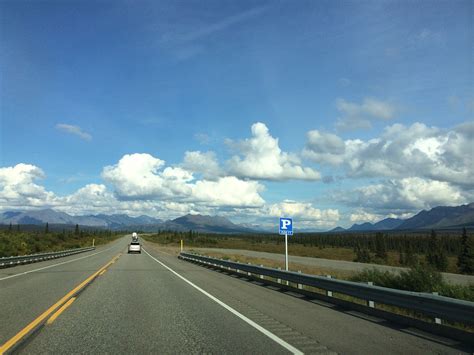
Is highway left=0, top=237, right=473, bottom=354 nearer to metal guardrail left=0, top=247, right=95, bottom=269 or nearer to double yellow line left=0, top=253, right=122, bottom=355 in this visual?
double yellow line left=0, top=253, right=122, bottom=355

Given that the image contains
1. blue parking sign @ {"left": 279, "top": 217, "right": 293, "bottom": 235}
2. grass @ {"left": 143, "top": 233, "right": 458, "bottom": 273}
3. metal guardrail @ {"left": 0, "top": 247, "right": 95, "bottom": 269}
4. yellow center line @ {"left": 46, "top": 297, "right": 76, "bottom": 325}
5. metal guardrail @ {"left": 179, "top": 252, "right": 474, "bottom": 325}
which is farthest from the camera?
grass @ {"left": 143, "top": 233, "right": 458, "bottom": 273}

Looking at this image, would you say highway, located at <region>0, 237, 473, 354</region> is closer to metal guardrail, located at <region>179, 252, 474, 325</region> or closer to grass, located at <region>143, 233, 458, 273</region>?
metal guardrail, located at <region>179, 252, 474, 325</region>

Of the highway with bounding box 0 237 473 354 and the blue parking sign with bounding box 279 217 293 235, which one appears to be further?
the blue parking sign with bounding box 279 217 293 235

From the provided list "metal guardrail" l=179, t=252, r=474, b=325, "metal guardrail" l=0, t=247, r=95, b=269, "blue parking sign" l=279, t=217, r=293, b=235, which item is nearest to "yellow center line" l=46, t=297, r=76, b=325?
"metal guardrail" l=179, t=252, r=474, b=325

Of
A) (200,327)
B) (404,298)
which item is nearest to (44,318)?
(200,327)

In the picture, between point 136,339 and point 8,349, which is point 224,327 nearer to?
point 136,339

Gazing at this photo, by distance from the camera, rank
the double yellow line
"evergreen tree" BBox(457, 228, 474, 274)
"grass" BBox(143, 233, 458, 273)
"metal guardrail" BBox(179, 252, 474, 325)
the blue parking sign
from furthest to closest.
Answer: "grass" BBox(143, 233, 458, 273) → "evergreen tree" BBox(457, 228, 474, 274) → the blue parking sign → "metal guardrail" BBox(179, 252, 474, 325) → the double yellow line

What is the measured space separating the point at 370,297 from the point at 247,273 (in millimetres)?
11729

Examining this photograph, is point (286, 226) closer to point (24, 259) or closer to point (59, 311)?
point (59, 311)

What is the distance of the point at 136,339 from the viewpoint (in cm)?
741

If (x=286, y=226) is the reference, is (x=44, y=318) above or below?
below

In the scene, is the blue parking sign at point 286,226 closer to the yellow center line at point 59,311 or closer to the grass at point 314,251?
the yellow center line at point 59,311

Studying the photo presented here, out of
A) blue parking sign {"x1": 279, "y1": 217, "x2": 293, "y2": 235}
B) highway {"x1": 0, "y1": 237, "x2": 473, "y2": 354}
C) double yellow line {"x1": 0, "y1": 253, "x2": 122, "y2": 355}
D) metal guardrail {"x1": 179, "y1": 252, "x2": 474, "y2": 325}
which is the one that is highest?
blue parking sign {"x1": 279, "y1": 217, "x2": 293, "y2": 235}

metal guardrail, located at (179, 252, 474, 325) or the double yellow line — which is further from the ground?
metal guardrail, located at (179, 252, 474, 325)
